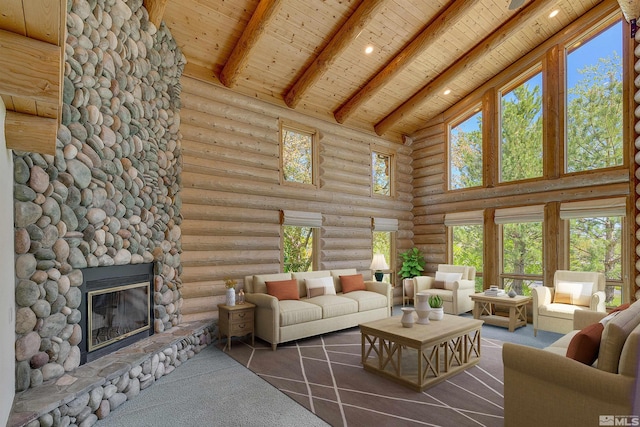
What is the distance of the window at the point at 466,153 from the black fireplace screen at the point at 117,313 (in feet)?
21.7

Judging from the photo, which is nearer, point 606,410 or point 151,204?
point 606,410

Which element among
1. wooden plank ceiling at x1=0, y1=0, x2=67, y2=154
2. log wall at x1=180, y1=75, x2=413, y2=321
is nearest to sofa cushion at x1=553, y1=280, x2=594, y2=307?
log wall at x1=180, y1=75, x2=413, y2=321

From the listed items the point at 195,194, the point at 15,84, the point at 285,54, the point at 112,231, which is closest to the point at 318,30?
the point at 285,54

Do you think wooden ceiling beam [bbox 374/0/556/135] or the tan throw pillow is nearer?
wooden ceiling beam [bbox 374/0/556/135]

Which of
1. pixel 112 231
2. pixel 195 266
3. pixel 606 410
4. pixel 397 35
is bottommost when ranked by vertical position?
pixel 606 410

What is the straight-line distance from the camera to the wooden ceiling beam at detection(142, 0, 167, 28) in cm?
414

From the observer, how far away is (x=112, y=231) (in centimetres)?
363

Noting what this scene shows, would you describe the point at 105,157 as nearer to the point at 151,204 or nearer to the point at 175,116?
the point at 151,204

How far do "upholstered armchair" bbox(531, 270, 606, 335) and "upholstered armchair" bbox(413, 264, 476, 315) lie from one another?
1.41 m

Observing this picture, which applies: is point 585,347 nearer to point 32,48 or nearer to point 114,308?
point 32,48

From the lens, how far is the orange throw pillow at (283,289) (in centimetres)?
522

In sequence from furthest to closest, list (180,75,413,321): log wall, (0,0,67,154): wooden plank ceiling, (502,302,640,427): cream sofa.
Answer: (180,75,413,321): log wall, (502,302,640,427): cream sofa, (0,0,67,154): wooden plank ceiling

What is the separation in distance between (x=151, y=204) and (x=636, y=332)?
15.2 ft

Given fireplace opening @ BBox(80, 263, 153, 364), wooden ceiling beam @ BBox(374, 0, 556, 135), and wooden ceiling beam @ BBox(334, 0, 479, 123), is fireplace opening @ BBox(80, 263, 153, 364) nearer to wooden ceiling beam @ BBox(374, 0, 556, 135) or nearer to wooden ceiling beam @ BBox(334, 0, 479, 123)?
wooden ceiling beam @ BBox(334, 0, 479, 123)
